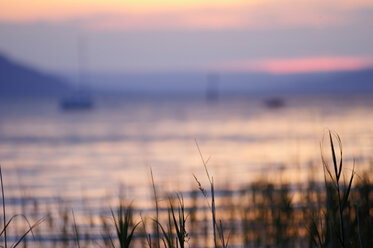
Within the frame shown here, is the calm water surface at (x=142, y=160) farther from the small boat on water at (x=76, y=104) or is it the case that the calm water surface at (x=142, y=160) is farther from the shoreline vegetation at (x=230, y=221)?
the small boat on water at (x=76, y=104)

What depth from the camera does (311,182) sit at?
27.2 feet

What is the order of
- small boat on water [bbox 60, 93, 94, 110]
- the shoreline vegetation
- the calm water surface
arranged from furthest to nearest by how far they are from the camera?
small boat on water [bbox 60, 93, 94, 110]
the calm water surface
the shoreline vegetation

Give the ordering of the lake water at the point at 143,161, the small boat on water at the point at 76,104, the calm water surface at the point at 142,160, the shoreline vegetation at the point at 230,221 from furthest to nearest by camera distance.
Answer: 1. the small boat on water at the point at 76,104
2. the calm water surface at the point at 142,160
3. the lake water at the point at 143,161
4. the shoreline vegetation at the point at 230,221

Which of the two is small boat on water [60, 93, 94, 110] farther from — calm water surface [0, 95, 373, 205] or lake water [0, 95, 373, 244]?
lake water [0, 95, 373, 244]

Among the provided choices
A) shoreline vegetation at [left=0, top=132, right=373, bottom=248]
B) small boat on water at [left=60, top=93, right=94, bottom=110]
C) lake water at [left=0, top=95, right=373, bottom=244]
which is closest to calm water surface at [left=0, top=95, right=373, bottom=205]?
lake water at [left=0, top=95, right=373, bottom=244]

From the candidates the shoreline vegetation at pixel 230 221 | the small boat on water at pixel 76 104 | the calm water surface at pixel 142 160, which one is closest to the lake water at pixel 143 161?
the calm water surface at pixel 142 160

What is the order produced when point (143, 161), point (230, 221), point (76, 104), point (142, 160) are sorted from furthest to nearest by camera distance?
point (76, 104) → point (142, 160) → point (143, 161) → point (230, 221)

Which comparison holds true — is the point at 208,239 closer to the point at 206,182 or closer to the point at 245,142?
the point at 206,182

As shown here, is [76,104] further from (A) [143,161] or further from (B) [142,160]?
(A) [143,161]

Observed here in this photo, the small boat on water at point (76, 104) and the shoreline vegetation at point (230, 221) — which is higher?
the small boat on water at point (76, 104)

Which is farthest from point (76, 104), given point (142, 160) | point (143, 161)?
point (143, 161)

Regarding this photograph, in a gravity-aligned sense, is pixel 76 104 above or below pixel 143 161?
above

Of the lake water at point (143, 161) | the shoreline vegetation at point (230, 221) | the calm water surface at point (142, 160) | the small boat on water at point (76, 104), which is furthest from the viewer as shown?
the small boat on water at point (76, 104)

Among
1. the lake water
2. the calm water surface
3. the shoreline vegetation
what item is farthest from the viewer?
the calm water surface
